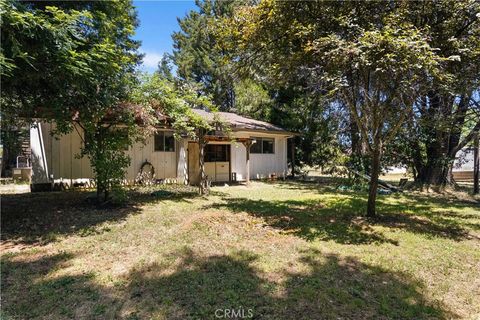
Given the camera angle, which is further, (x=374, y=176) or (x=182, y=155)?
(x=182, y=155)

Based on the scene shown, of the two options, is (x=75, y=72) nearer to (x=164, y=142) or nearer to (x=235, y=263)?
(x=235, y=263)

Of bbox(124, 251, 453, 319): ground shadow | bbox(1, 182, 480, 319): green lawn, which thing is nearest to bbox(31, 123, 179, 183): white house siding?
bbox(1, 182, 480, 319): green lawn

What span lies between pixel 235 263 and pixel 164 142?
1047 centimetres

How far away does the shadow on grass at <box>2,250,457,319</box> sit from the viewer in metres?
3.43

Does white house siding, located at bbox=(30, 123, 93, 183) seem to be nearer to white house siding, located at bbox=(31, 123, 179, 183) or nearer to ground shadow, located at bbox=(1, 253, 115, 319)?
white house siding, located at bbox=(31, 123, 179, 183)

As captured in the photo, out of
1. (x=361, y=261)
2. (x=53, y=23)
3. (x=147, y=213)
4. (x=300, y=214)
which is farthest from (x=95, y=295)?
(x=300, y=214)

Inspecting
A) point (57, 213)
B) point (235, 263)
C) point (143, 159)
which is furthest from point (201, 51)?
point (235, 263)

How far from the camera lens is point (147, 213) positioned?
813cm

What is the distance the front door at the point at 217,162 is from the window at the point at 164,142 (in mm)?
1944

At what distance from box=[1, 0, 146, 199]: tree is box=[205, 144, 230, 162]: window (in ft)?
22.4

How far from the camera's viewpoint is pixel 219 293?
3.82 metres

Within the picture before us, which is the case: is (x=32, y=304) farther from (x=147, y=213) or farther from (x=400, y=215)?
(x=400, y=215)

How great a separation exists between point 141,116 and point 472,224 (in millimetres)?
8761

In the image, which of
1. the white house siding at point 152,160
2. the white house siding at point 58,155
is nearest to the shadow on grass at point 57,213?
the white house siding at point 58,155
